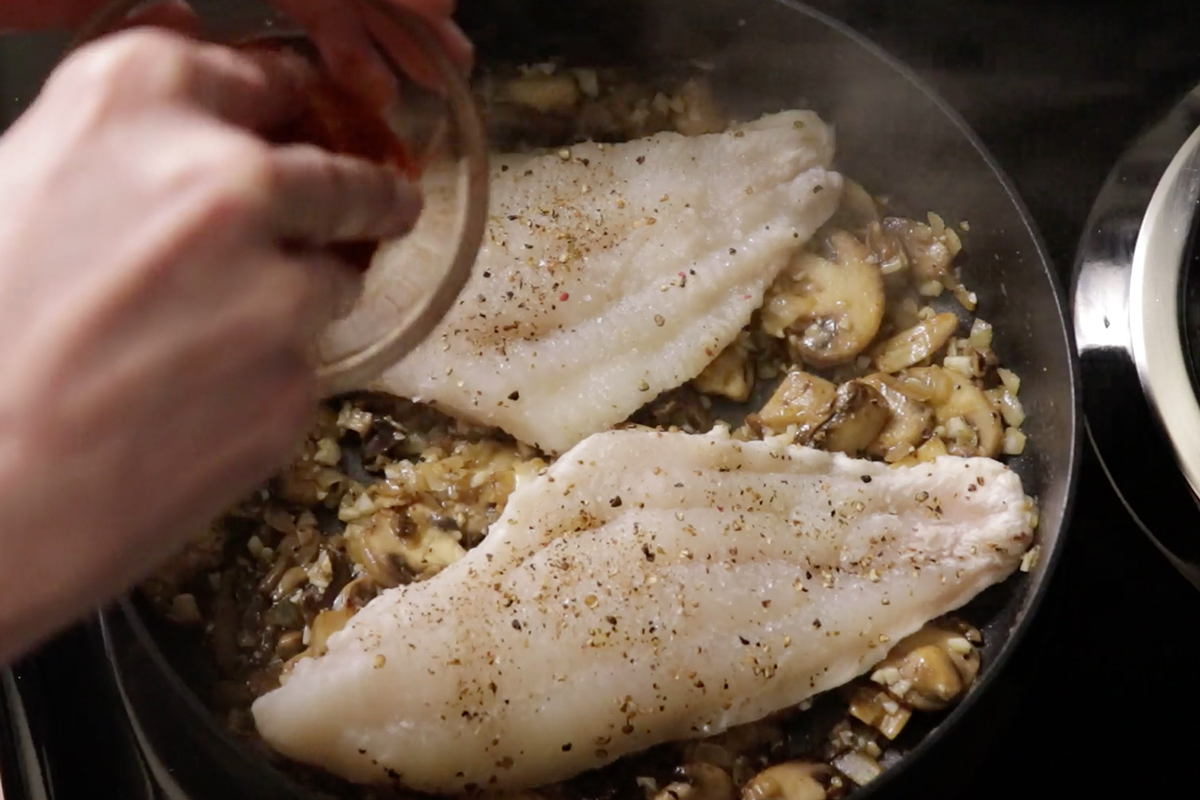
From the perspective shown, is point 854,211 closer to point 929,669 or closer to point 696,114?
point 696,114

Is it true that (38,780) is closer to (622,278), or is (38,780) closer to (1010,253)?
(622,278)

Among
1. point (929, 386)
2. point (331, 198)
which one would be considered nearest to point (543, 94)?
point (929, 386)

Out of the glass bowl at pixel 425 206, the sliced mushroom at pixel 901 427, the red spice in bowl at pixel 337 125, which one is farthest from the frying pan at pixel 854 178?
the red spice in bowl at pixel 337 125

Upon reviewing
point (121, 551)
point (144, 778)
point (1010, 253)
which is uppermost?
point (121, 551)

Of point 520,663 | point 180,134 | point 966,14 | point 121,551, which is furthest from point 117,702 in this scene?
point 966,14

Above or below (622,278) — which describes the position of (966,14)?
above

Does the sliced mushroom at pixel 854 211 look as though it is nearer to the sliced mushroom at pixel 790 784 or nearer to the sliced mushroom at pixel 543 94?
the sliced mushroom at pixel 543 94

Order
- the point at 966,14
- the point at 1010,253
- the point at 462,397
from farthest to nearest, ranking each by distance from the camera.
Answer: the point at 966,14 → the point at 1010,253 → the point at 462,397

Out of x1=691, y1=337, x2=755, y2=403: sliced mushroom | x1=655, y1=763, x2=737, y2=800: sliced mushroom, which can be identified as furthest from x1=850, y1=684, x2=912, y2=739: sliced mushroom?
x1=691, y1=337, x2=755, y2=403: sliced mushroom
